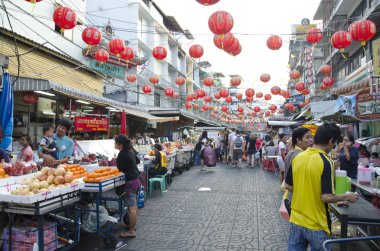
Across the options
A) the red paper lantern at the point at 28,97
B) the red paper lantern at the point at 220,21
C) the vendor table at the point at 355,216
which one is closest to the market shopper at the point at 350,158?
the vendor table at the point at 355,216

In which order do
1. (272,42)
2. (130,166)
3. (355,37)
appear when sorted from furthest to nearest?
(272,42), (355,37), (130,166)

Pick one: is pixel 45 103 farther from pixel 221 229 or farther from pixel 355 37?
pixel 355 37

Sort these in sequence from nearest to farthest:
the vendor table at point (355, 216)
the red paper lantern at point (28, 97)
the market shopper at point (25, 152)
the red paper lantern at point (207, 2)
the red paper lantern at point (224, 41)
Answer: the vendor table at point (355, 216), the red paper lantern at point (207, 2), the market shopper at point (25, 152), the red paper lantern at point (224, 41), the red paper lantern at point (28, 97)

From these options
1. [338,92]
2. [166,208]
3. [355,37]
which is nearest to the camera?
[166,208]

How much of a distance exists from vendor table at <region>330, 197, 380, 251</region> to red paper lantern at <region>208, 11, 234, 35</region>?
5.91m

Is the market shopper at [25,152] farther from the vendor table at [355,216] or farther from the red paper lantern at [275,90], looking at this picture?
the red paper lantern at [275,90]

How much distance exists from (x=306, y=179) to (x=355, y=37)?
861 cm

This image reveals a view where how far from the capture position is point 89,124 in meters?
11.4

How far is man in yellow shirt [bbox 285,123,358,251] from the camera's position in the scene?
296 centimetres

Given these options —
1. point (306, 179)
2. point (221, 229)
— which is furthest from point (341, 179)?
point (221, 229)

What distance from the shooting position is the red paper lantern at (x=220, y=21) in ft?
28.0

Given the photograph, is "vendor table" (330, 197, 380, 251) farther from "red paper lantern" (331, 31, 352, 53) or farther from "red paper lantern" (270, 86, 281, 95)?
"red paper lantern" (270, 86, 281, 95)

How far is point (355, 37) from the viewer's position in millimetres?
Answer: 9898

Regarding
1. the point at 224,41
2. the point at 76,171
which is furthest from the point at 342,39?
the point at 76,171
